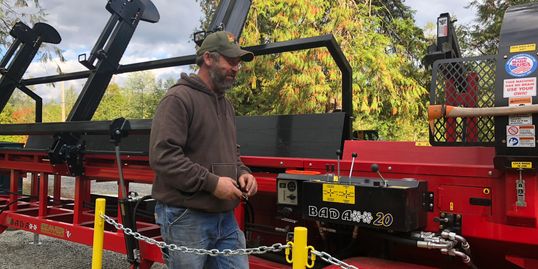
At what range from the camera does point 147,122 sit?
3410 mm

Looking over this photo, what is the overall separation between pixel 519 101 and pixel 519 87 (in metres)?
0.07

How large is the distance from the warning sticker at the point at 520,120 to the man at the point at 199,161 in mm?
1240

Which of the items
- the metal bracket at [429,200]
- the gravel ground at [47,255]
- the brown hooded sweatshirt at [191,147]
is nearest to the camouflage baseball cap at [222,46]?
the brown hooded sweatshirt at [191,147]

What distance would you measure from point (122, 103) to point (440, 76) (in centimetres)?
4194

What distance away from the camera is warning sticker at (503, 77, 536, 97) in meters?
2.12

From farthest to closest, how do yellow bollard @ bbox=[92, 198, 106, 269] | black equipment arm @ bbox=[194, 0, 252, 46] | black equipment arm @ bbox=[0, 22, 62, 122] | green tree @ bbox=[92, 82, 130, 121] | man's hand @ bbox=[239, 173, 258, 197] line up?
green tree @ bbox=[92, 82, 130, 121] → black equipment arm @ bbox=[0, 22, 62, 122] → black equipment arm @ bbox=[194, 0, 252, 46] → yellow bollard @ bbox=[92, 198, 106, 269] → man's hand @ bbox=[239, 173, 258, 197]

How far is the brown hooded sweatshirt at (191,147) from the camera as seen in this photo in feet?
7.32

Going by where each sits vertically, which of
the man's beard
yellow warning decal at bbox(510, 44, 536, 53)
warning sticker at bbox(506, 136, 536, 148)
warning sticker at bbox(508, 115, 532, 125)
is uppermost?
yellow warning decal at bbox(510, 44, 536, 53)

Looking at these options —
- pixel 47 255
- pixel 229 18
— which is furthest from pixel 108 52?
pixel 47 255

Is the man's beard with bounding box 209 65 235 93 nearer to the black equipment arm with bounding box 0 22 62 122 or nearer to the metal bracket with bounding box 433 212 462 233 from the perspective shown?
the metal bracket with bounding box 433 212 462 233

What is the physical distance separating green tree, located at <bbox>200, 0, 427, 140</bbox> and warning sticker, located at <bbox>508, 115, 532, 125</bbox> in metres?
7.20

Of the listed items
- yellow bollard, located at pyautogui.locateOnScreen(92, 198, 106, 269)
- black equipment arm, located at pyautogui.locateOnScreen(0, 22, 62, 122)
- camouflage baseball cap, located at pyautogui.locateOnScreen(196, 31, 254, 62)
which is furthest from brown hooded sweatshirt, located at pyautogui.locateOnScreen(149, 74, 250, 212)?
black equipment arm, located at pyautogui.locateOnScreen(0, 22, 62, 122)

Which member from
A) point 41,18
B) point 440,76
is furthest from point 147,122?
point 41,18

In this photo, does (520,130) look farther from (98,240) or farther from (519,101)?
(98,240)
